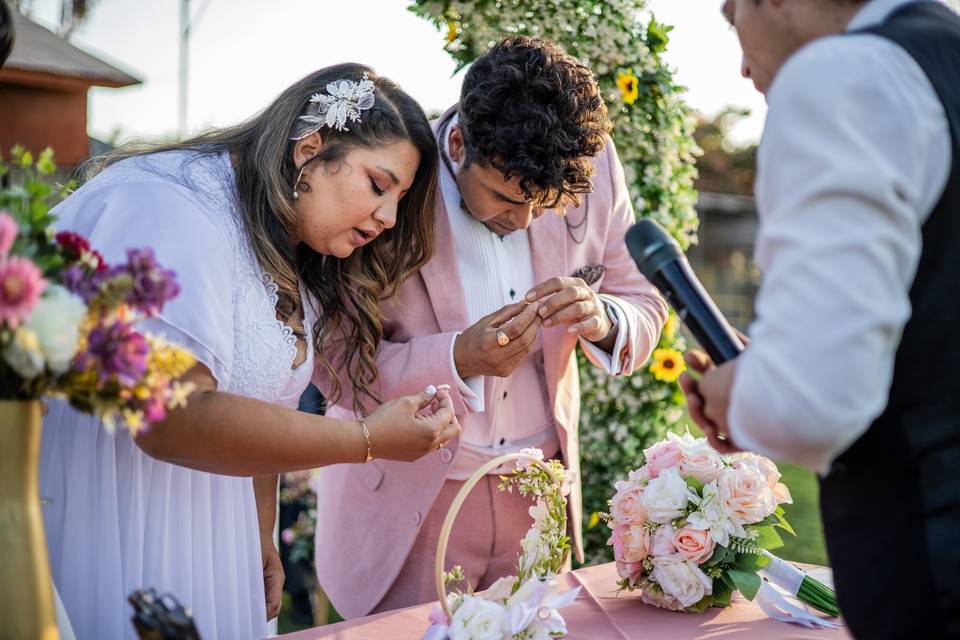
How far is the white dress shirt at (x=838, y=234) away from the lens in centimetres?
92

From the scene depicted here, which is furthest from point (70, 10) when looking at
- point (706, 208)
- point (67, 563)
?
point (67, 563)

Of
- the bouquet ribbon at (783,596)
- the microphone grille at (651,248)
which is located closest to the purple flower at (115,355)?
the microphone grille at (651,248)

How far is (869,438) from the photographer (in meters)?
1.07

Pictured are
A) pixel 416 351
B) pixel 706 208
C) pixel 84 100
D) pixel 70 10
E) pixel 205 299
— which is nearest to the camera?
pixel 205 299

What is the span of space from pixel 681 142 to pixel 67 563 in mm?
2922

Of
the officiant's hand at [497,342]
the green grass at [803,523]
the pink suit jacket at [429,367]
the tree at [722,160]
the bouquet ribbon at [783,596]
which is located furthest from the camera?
the tree at [722,160]

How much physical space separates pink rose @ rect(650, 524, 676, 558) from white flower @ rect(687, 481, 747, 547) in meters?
0.05

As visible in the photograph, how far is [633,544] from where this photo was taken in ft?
6.70

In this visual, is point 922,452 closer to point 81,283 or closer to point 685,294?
point 685,294

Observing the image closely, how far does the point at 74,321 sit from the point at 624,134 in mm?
2926

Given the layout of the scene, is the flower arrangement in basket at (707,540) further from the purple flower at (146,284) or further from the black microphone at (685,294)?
the purple flower at (146,284)

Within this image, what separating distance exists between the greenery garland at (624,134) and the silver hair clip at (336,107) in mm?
1424

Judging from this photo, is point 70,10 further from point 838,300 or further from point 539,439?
point 838,300

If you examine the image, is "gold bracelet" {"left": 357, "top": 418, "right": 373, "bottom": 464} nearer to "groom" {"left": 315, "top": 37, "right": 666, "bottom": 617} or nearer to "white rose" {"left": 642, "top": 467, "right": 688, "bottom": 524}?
"groom" {"left": 315, "top": 37, "right": 666, "bottom": 617}
